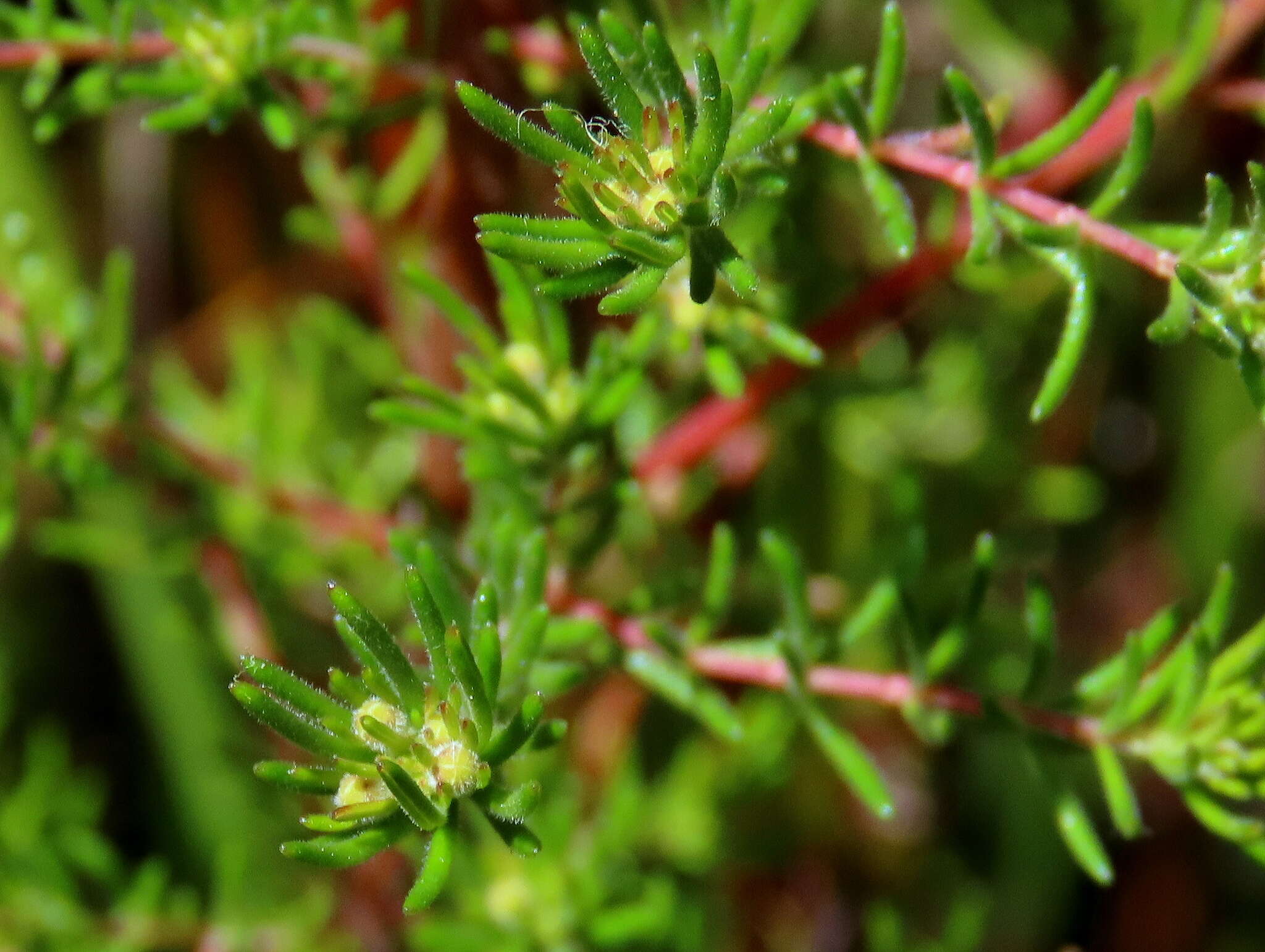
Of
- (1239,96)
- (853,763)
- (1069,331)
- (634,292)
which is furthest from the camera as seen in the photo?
(1239,96)

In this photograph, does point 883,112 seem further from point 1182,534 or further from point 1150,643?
point 1182,534

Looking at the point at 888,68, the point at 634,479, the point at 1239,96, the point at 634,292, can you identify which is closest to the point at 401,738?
the point at 634,292

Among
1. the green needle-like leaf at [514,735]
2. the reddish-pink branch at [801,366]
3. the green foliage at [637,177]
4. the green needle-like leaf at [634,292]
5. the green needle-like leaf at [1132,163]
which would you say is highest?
the green foliage at [637,177]

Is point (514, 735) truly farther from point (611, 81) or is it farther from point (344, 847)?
point (611, 81)

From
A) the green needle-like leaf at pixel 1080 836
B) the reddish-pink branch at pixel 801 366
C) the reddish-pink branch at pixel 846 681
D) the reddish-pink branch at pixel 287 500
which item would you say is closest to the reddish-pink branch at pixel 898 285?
the reddish-pink branch at pixel 801 366

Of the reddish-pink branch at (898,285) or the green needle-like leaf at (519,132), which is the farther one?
the reddish-pink branch at (898,285)

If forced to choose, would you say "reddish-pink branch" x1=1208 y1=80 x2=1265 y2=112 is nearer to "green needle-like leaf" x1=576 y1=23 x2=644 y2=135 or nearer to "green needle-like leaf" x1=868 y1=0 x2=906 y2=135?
"green needle-like leaf" x1=868 y1=0 x2=906 y2=135

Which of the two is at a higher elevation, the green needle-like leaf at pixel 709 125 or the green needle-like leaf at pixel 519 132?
the green needle-like leaf at pixel 519 132

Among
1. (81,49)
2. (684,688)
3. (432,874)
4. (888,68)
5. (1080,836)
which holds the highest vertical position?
(81,49)

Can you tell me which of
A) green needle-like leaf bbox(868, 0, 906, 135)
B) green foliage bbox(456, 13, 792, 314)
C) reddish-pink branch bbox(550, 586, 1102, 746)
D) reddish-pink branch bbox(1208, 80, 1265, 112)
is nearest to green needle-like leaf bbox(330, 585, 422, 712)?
green foliage bbox(456, 13, 792, 314)

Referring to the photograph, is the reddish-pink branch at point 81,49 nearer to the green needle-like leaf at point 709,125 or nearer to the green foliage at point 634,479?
the green foliage at point 634,479

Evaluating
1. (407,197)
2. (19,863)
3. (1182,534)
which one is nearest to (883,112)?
(407,197)
